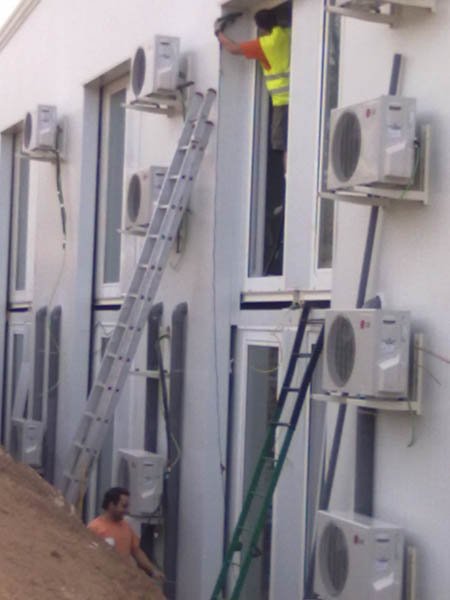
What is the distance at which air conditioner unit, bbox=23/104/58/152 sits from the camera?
40.0 feet

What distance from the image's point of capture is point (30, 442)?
12.3 m

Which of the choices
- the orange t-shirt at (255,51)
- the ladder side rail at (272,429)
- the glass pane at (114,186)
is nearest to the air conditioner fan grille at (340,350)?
the ladder side rail at (272,429)

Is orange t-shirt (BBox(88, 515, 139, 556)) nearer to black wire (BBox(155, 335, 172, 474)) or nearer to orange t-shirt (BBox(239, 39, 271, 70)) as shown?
black wire (BBox(155, 335, 172, 474))

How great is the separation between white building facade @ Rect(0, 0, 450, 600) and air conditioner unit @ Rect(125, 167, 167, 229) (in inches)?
15.5

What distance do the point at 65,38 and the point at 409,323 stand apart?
784cm

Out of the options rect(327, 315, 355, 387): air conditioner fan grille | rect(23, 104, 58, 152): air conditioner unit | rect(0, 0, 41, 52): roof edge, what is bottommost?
rect(327, 315, 355, 387): air conditioner fan grille

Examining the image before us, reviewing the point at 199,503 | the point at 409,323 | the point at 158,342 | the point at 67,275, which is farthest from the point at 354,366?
the point at 67,275

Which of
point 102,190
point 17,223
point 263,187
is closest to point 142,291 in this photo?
point 263,187

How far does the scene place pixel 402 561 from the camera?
5.75m

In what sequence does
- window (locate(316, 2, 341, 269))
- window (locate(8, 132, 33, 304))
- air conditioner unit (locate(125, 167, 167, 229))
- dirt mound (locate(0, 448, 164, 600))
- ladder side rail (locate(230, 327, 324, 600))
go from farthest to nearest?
window (locate(8, 132, 33, 304)), air conditioner unit (locate(125, 167, 167, 229)), window (locate(316, 2, 341, 269)), ladder side rail (locate(230, 327, 324, 600)), dirt mound (locate(0, 448, 164, 600))

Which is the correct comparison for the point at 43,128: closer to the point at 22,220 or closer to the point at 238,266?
the point at 22,220

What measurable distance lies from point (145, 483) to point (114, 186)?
3.66 metres

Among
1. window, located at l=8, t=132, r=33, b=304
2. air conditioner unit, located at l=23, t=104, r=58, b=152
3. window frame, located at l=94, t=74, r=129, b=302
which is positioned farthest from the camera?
window, located at l=8, t=132, r=33, b=304

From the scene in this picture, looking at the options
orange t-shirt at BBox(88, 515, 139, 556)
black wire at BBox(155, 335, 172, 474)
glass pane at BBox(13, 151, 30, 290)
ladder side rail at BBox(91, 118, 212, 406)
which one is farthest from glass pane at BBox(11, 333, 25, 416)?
orange t-shirt at BBox(88, 515, 139, 556)
